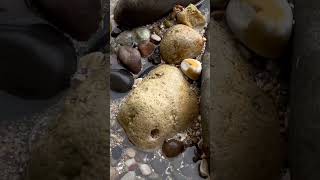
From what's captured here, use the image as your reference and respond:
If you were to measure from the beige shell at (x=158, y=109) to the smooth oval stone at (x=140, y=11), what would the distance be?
0.17 meters

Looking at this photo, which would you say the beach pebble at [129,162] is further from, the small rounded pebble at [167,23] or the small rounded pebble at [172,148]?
the small rounded pebble at [167,23]

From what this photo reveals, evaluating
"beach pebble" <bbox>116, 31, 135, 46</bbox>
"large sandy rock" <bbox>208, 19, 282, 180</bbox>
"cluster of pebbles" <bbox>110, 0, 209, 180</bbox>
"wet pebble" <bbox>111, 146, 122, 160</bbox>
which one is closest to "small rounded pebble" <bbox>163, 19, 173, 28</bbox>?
"cluster of pebbles" <bbox>110, 0, 209, 180</bbox>

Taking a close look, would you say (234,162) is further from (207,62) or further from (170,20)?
→ (170,20)

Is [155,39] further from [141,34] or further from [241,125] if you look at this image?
[241,125]

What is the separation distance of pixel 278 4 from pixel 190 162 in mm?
485

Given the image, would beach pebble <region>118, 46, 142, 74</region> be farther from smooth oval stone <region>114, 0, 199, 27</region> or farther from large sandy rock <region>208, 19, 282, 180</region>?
large sandy rock <region>208, 19, 282, 180</region>

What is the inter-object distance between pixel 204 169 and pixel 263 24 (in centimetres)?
42

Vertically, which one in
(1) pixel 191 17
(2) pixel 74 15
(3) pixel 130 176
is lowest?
(3) pixel 130 176

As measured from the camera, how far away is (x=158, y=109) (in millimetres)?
1350

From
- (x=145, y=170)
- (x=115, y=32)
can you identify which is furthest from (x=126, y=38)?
(x=145, y=170)

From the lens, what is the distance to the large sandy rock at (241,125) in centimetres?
124

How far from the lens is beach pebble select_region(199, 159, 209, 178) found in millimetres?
1361

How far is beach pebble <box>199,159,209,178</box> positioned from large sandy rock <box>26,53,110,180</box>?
275mm

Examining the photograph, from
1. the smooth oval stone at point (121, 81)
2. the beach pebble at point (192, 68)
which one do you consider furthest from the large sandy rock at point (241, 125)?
the smooth oval stone at point (121, 81)
